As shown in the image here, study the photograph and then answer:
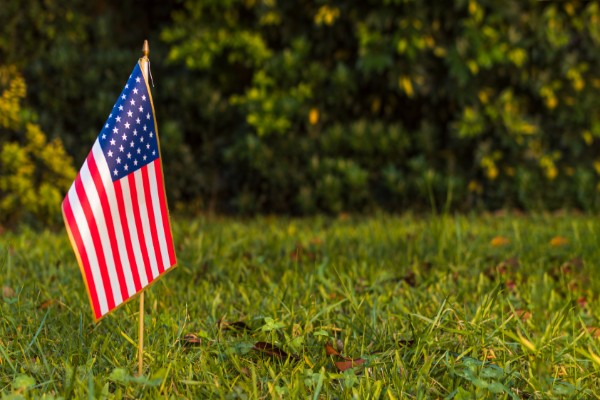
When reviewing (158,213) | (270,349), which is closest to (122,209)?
(158,213)

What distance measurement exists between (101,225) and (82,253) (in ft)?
0.35

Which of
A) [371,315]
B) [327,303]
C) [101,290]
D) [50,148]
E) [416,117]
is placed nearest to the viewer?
[101,290]

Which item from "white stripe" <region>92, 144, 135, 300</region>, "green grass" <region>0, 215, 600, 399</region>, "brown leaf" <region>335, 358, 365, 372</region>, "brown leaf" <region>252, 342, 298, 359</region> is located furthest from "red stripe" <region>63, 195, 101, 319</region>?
"brown leaf" <region>335, 358, 365, 372</region>

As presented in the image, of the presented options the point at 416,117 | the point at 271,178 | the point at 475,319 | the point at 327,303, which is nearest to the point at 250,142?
the point at 271,178

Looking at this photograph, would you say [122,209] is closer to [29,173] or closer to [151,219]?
[151,219]

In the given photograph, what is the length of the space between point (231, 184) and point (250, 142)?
0.62 meters

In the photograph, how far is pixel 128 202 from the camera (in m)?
2.33

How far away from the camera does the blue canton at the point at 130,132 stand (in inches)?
89.0

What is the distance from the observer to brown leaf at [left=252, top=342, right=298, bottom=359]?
2.61m

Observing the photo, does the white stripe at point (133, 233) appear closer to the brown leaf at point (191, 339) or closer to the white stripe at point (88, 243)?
the white stripe at point (88, 243)

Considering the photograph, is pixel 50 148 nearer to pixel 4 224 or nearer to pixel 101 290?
pixel 4 224

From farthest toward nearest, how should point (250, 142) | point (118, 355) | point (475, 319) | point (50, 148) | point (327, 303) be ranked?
point (250, 142) → point (50, 148) → point (327, 303) → point (475, 319) → point (118, 355)

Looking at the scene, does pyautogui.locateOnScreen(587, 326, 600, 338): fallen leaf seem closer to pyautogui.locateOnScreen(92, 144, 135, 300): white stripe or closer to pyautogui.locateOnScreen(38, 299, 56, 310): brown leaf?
pyautogui.locateOnScreen(92, 144, 135, 300): white stripe

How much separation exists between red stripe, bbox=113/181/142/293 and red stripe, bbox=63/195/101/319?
15 centimetres
